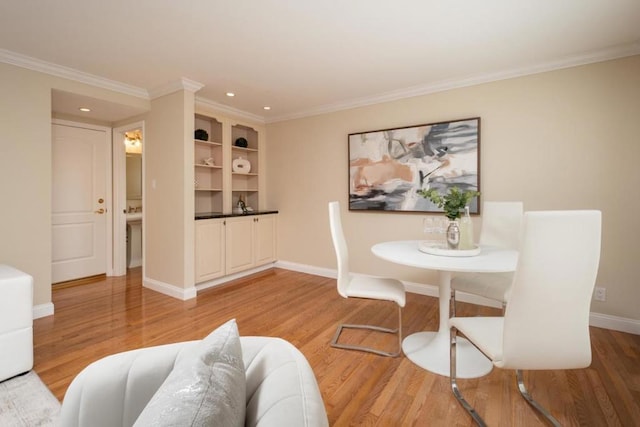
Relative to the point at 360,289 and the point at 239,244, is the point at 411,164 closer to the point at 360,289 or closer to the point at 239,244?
the point at 360,289

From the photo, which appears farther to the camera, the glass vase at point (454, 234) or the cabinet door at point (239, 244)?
the cabinet door at point (239, 244)

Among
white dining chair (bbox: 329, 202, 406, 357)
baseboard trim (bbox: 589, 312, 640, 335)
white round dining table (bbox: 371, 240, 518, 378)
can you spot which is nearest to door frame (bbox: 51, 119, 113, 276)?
white dining chair (bbox: 329, 202, 406, 357)

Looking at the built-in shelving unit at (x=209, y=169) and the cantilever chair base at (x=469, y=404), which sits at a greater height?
the built-in shelving unit at (x=209, y=169)

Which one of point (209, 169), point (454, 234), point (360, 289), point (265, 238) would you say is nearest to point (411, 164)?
point (454, 234)

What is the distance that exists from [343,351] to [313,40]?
7.79 feet

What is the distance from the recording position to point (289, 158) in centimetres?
455

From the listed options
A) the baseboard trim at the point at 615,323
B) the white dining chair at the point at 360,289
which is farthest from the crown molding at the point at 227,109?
the baseboard trim at the point at 615,323

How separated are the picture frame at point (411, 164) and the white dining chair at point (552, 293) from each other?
1959mm

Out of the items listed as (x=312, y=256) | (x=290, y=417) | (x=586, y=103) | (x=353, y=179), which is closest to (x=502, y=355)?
(x=290, y=417)

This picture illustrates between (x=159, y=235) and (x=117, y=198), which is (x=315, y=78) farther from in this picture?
(x=117, y=198)

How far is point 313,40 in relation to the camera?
2428 millimetres

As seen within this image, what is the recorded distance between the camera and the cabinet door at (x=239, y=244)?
3955 millimetres

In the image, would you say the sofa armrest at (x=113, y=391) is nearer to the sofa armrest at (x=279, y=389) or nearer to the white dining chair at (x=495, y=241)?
the sofa armrest at (x=279, y=389)

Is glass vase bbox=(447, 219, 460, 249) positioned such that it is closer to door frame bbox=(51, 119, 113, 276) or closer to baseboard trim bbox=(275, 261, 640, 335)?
baseboard trim bbox=(275, 261, 640, 335)
